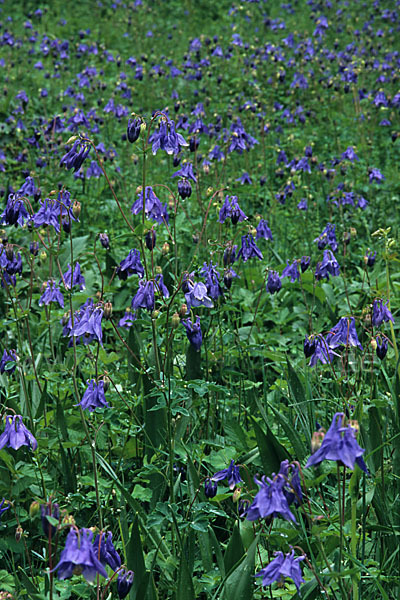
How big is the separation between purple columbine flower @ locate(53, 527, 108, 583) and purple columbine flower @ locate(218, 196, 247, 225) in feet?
6.04

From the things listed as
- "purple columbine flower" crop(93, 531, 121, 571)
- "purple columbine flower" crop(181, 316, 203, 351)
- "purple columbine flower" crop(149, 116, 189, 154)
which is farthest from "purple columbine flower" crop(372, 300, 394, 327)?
"purple columbine flower" crop(93, 531, 121, 571)

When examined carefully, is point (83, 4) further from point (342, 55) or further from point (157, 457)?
point (157, 457)

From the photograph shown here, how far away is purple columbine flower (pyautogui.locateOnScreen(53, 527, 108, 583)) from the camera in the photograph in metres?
1.32

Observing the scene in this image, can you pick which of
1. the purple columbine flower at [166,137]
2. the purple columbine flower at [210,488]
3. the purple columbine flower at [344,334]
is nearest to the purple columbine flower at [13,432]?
the purple columbine flower at [210,488]

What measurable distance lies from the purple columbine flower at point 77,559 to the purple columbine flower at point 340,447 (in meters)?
0.48

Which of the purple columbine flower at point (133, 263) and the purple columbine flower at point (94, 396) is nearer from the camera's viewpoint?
the purple columbine flower at point (94, 396)

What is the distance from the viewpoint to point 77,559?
132 cm

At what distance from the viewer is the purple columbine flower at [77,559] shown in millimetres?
1318

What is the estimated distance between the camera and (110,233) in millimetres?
4820

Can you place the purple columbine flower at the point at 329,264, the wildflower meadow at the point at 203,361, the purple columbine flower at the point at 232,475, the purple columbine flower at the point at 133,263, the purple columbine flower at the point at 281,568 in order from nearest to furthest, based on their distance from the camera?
the purple columbine flower at the point at 281,568
the wildflower meadow at the point at 203,361
the purple columbine flower at the point at 232,475
the purple columbine flower at the point at 133,263
the purple columbine flower at the point at 329,264

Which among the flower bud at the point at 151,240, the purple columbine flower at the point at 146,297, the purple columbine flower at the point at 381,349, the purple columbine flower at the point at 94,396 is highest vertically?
the flower bud at the point at 151,240

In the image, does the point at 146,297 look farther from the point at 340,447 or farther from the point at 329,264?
the point at 329,264

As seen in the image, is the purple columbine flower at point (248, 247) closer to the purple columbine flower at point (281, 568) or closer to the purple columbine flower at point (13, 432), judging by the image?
the purple columbine flower at point (13, 432)

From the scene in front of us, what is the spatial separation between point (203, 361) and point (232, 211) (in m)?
0.75
